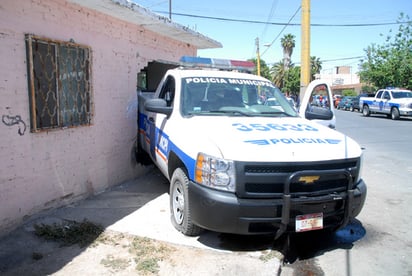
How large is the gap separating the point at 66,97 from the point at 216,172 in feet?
9.17

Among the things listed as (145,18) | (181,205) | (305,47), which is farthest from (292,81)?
(181,205)

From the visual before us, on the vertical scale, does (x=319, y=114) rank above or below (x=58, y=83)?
below

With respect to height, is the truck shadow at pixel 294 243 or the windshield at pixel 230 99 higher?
the windshield at pixel 230 99

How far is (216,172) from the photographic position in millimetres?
3592

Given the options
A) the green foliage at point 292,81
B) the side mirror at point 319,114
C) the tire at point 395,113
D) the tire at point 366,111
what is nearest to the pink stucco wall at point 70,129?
the side mirror at point 319,114

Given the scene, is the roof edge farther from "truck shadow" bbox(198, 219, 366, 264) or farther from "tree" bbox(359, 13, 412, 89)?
"tree" bbox(359, 13, 412, 89)

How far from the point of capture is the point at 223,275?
11.4 ft

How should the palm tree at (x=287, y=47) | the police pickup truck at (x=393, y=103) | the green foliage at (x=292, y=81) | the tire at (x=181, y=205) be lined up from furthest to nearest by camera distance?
1. the palm tree at (x=287, y=47)
2. the green foliage at (x=292, y=81)
3. the police pickup truck at (x=393, y=103)
4. the tire at (x=181, y=205)

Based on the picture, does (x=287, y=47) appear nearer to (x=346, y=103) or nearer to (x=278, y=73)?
(x=278, y=73)

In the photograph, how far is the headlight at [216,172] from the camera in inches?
139

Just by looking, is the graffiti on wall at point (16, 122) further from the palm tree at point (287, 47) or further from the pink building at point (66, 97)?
the palm tree at point (287, 47)

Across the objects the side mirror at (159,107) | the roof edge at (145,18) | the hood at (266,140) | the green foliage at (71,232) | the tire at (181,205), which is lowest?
the green foliage at (71,232)

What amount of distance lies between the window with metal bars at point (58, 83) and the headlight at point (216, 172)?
227cm

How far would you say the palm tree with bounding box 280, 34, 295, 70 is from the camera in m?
60.7
